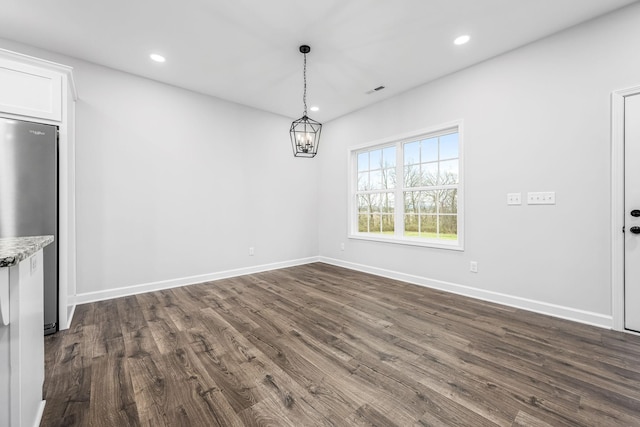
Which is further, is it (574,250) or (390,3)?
(574,250)

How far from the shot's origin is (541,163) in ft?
9.29

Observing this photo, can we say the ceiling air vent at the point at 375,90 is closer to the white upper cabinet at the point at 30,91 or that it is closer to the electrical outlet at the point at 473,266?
the electrical outlet at the point at 473,266

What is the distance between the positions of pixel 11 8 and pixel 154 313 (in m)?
3.06

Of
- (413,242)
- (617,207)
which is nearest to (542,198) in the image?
(617,207)

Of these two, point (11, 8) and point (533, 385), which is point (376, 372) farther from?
point (11, 8)

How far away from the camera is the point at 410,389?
1.66 metres

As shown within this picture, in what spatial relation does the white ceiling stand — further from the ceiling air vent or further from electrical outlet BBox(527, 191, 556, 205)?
electrical outlet BBox(527, 191, 556, 205)

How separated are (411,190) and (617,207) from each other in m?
2.17

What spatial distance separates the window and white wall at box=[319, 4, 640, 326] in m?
0.22

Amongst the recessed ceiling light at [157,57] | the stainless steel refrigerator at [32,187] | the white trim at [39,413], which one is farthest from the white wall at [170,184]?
the white trim at [39,413]

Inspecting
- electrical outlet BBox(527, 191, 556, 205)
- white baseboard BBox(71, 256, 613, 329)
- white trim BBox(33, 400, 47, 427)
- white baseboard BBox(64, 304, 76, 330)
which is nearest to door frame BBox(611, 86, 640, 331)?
white baseboard BBox(71, 256, 613, 329)

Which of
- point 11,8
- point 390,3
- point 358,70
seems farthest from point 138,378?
point 358,70

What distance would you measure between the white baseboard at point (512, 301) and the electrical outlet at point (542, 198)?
1057mm

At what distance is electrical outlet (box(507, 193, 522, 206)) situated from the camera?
9.77 ft
